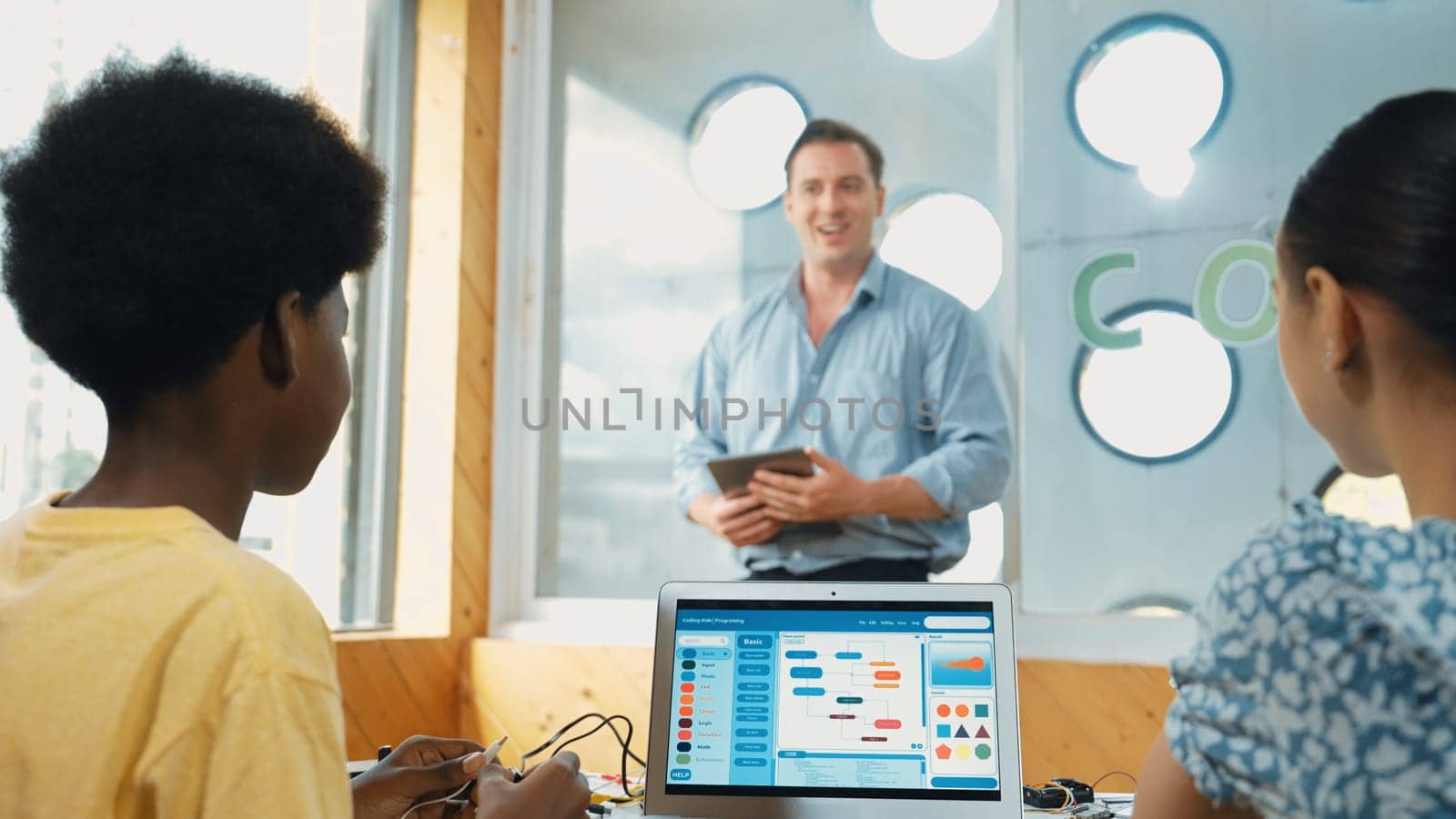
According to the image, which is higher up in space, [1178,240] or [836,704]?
[1178,240]

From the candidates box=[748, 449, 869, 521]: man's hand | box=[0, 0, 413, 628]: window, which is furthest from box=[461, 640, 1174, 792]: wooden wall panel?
box=[748, 449, 869, 521]: man's hand

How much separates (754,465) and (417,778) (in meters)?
1.56

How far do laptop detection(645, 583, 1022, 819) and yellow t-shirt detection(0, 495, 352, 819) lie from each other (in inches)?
28.6

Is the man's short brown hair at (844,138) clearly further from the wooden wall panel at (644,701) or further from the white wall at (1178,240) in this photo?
the wooden wall panel at (644,701)

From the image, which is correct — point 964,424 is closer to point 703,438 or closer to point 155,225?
point 703,438

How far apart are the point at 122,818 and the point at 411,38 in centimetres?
356

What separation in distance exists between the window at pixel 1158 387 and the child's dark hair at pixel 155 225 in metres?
2.50

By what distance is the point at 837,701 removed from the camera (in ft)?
4.71

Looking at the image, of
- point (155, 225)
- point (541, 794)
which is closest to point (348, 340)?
point (541, 794)

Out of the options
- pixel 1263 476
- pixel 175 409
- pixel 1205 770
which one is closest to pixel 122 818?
pixel 175 409

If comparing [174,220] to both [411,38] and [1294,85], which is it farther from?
[411,38]

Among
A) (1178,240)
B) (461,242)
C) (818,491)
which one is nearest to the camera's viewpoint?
(818,491)

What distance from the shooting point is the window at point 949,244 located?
3.27m

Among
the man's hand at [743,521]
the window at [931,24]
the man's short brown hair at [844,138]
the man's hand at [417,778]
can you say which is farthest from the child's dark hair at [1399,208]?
the window at [931,24]
